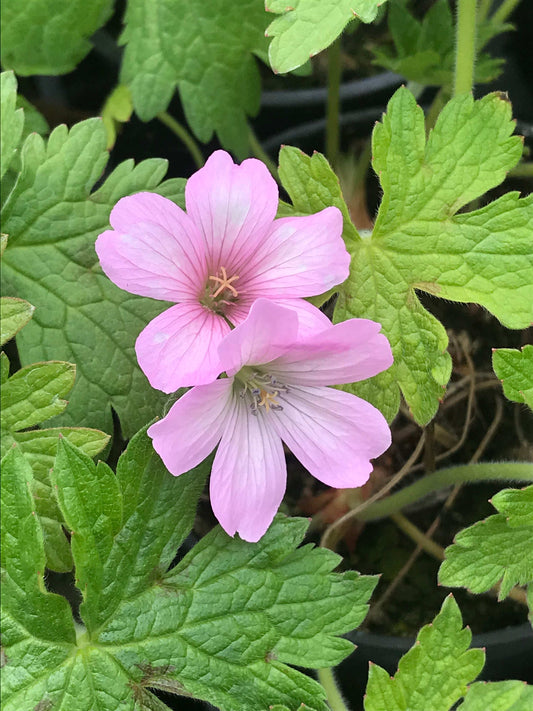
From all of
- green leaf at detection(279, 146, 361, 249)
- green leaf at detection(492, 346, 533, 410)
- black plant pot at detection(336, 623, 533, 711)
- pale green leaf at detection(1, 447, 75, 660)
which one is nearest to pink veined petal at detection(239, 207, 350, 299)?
green leaf at detection(279, 146, 361, 249)

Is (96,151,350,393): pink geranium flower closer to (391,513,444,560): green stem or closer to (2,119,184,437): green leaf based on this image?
(2,119,184,437): green leaf

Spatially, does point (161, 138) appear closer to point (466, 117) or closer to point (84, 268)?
point (84, 268)

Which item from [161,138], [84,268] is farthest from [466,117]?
[161,138]

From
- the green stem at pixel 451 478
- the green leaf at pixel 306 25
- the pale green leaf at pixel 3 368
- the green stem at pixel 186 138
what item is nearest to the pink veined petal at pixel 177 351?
the pale green leaf at pixel 3 368

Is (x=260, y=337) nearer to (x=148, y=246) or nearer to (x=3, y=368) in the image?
(x=148, y=246)

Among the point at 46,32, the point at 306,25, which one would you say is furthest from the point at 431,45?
the point at 46,32
